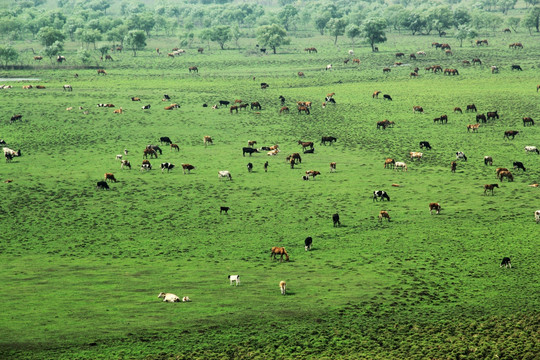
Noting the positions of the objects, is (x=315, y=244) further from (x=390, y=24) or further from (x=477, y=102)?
(x=390, y=24)

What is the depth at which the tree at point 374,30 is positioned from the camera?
14450 cm

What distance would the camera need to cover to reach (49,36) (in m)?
145

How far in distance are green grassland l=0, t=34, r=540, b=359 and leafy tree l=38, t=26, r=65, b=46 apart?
5315cm

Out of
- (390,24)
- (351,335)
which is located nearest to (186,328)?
(351,335)

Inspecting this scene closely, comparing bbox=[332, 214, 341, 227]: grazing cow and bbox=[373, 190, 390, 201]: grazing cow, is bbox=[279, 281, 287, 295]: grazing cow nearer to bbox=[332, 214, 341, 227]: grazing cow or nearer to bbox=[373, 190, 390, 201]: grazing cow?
bbox=[332, 214, 341, 227]: grazing cow

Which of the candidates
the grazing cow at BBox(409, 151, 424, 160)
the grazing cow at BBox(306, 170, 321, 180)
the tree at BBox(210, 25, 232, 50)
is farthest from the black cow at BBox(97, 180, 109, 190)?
the tree at BBox(210, 25, 232, 50)

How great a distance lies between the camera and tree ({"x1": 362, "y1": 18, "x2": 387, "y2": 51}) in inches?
5689

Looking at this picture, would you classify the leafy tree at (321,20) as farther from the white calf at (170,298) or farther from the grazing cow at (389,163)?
the white calf at (170,298)

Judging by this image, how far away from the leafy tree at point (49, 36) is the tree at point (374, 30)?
70.3 meters

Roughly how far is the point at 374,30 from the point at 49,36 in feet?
242

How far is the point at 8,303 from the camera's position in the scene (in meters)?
31.9

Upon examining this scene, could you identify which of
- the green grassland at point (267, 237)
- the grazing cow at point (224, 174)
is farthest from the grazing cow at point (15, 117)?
the grazing cow at point (224, 174)

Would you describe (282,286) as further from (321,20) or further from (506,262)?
(321,20)

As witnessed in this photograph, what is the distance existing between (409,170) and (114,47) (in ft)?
379
